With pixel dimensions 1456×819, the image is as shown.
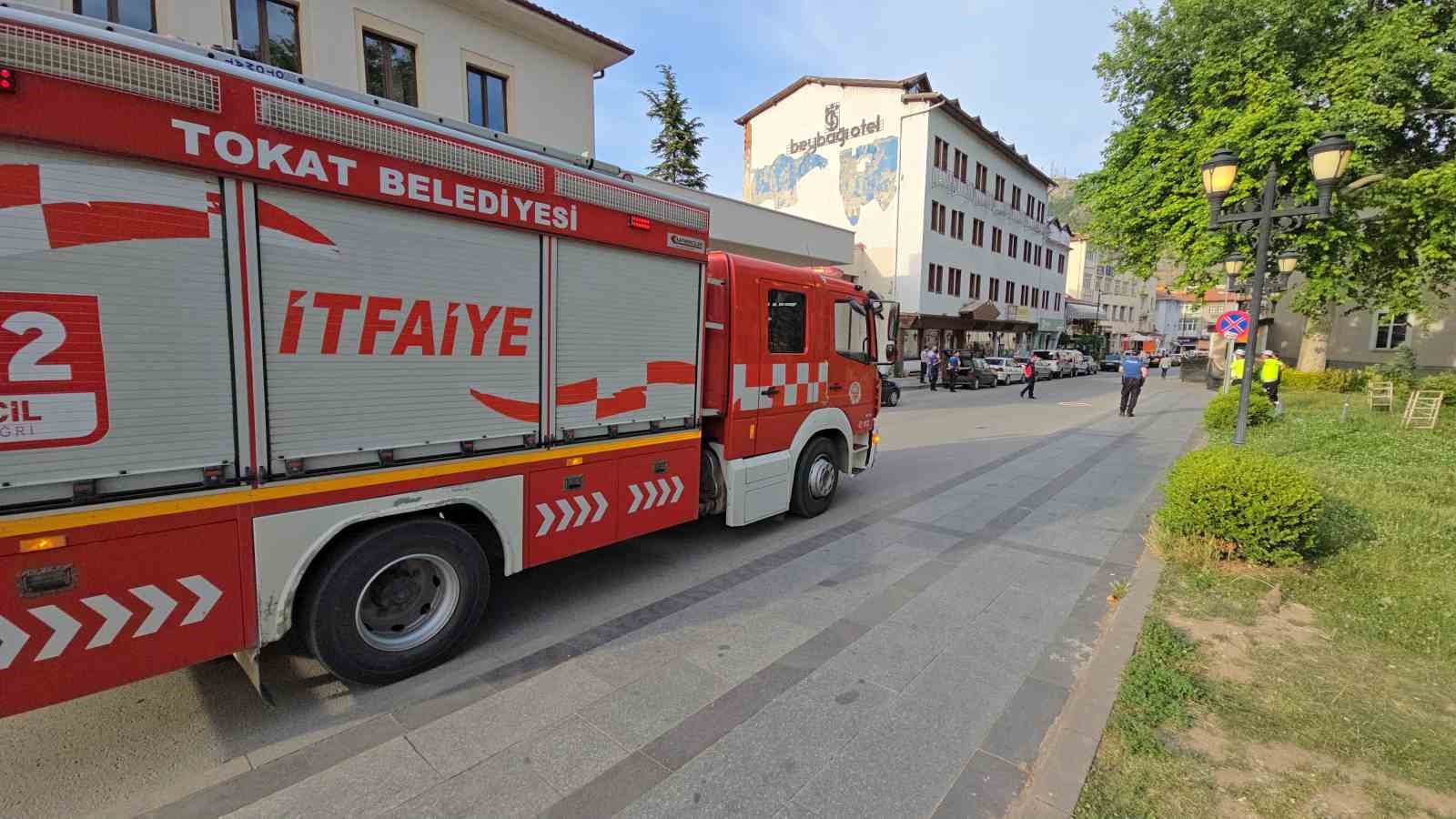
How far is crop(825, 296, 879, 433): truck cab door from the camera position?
6.53 meters

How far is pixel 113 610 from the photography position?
2.52 m

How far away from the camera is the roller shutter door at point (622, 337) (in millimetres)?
4031

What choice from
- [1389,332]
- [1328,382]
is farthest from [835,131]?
[1389,332]

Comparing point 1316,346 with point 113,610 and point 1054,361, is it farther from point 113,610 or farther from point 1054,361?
point 113,610

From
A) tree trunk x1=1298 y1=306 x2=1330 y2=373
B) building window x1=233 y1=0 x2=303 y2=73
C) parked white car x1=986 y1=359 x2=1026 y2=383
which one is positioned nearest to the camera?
building window x1=233 y1=0 x2=303 y2=73

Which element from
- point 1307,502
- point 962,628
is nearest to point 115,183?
point 962,628

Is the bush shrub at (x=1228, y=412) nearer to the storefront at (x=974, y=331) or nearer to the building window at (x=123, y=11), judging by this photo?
the storefront at (x=974, y=331)

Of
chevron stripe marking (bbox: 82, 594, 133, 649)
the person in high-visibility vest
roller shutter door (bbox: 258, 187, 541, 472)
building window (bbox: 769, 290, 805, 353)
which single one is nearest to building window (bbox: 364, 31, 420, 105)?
building window (bbox: 769, 290, 805, 353)

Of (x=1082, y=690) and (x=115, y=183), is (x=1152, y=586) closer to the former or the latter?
(x=1082, y=690)

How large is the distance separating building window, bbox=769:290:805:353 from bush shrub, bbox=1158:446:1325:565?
12.0ft

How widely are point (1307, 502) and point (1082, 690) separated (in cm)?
310

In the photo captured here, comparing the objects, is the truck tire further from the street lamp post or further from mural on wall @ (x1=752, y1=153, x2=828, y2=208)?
mural on wall @ (x1=752, y1=153, x2=828, y2=208)

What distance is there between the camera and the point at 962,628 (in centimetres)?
420

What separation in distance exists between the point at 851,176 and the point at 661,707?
32026mm
